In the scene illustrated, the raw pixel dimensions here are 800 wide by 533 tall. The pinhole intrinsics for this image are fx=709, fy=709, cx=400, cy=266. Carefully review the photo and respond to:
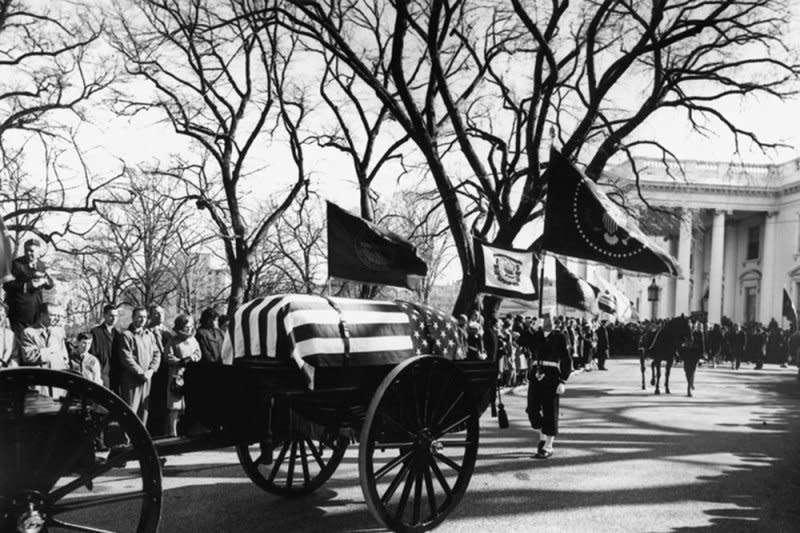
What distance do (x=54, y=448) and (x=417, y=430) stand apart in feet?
8.90

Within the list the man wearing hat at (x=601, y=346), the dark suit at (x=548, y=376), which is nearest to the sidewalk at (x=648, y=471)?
the dark suit at (x=548, y=376)

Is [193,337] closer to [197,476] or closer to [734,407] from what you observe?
[197,476]

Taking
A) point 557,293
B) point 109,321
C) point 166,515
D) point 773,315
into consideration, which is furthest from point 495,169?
point 773,315

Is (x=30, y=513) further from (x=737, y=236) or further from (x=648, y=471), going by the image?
(x=737, y=236)

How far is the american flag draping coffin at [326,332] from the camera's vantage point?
17.4 ft

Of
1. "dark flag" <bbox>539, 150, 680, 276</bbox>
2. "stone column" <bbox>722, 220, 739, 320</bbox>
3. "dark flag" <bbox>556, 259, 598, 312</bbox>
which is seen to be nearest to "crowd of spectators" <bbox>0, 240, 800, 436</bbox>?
"dark flag" <bbox>556, 259, 598, 312</bbox>

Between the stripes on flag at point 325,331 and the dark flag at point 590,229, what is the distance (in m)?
2.43

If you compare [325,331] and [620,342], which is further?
[620,342]

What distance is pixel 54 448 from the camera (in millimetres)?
3830

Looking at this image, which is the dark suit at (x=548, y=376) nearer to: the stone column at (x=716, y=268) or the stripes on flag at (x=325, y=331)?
the stripes on flag at (x=325, y=331)

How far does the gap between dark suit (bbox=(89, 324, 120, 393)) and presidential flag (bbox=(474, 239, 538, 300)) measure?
17.5 feet

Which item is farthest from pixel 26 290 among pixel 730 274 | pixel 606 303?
pixel 730 274

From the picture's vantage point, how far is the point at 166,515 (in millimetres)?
5945

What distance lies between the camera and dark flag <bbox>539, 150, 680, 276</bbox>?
7512mm
